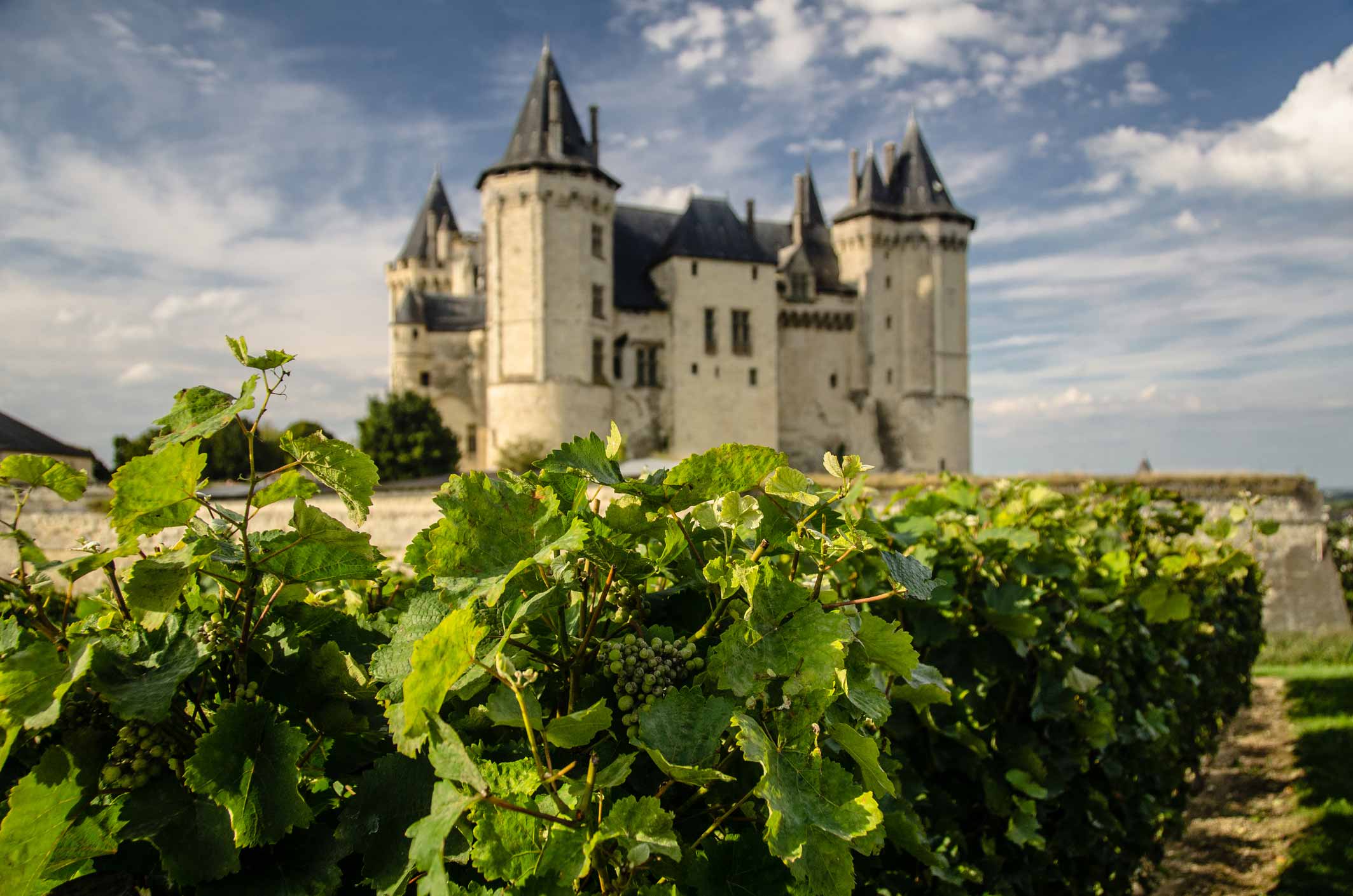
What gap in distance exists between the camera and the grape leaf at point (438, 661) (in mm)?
882

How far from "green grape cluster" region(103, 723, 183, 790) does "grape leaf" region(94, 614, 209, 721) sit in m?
0.05

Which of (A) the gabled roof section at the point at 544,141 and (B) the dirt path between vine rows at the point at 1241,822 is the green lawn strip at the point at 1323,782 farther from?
(A) the gabled roof section at the point at 544,141

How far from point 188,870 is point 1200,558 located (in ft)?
13.1

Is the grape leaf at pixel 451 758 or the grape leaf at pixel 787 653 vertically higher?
the grape leaf at pixel 787 653

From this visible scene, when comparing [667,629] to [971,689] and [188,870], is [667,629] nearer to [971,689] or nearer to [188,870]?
[188,870]

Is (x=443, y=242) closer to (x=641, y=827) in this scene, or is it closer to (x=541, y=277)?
(x=541, y=277)

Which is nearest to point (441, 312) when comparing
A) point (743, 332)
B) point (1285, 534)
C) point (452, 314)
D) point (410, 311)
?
point (452, 314)

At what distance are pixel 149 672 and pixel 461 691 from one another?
1.19ft

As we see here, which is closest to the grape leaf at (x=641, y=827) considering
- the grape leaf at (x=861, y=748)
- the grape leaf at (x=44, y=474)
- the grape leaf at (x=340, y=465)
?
the grape leaf at (x=861, y=748)

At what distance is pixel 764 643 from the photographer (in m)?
1.03

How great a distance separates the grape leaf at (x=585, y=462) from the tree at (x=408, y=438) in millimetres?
34100

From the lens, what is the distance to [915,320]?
41938 mm

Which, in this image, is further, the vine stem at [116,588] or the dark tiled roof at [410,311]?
the dark tiled roof at [410,311]

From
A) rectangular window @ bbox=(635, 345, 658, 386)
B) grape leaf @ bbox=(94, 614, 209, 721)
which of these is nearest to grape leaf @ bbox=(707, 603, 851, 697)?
grape leaf @ bbox=(94, 614, 209, 721)
